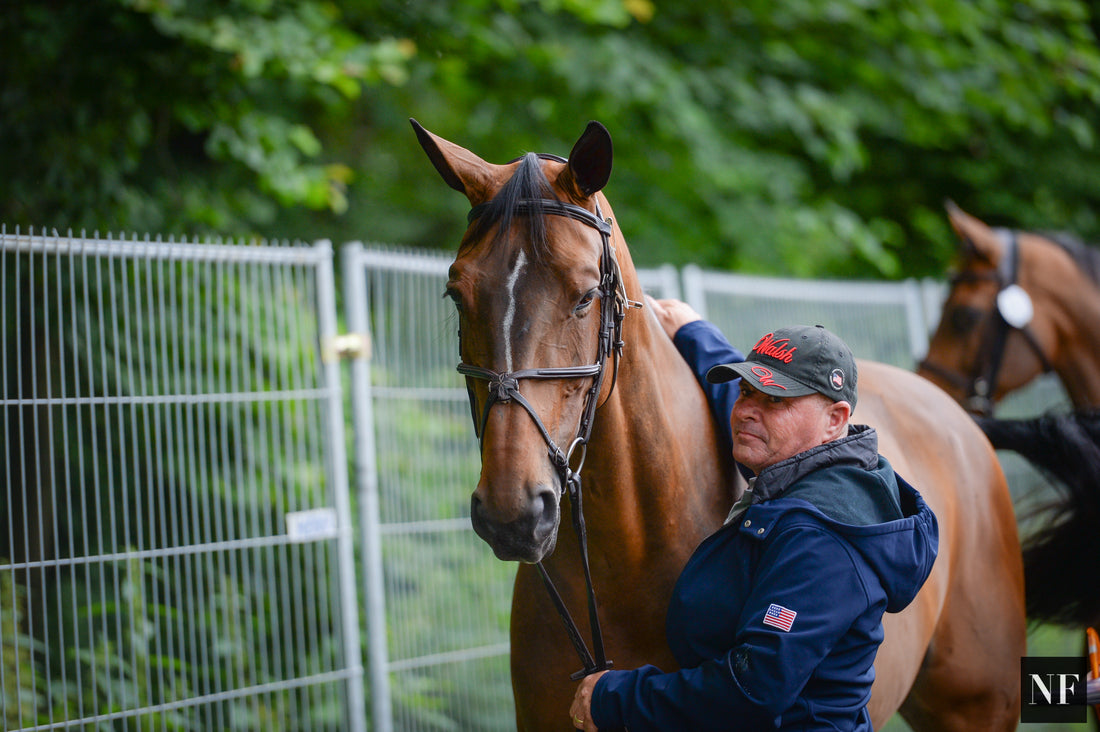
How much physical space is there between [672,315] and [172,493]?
6.75ft

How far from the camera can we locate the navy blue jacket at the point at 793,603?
1.71 metres

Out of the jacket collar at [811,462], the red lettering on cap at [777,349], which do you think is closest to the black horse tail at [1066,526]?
the jacket collar at [811,462]

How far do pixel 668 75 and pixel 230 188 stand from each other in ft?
10.4

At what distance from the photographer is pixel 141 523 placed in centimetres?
340

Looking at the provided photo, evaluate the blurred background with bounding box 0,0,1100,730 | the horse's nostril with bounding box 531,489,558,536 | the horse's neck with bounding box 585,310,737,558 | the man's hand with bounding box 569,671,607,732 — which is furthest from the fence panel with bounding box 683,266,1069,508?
the horse's nostril with bounding box 531,489,558,536

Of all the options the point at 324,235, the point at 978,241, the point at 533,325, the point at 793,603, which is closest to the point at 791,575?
the point at 793,603

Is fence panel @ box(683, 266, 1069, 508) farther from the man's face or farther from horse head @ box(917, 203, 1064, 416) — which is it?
the man's face

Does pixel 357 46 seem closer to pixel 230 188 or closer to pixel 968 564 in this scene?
A: pixel 230 188

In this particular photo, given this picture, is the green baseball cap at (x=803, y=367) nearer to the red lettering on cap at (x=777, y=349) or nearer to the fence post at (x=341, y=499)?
the red lettering on cap at (x=777, y=349)

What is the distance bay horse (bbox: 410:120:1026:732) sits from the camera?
179 cm

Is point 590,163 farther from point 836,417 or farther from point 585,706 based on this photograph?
point 585,706

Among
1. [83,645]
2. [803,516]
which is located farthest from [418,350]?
[803,516]

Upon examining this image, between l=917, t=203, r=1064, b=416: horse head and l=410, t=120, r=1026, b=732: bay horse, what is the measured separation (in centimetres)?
237

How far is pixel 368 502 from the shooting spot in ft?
13.0
